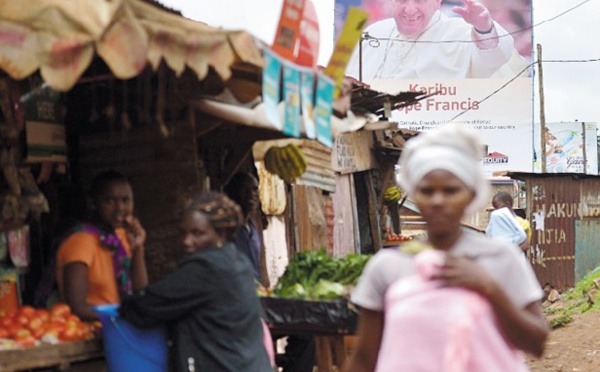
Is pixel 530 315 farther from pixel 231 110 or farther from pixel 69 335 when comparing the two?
pixel 231 110

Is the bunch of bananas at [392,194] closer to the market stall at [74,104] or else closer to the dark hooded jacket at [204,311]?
the market stall at [74,104]

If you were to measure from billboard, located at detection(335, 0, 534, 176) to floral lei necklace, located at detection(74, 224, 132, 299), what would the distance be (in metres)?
36.1

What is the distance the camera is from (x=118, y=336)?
15.3ft

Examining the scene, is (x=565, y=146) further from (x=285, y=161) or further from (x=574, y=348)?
(x=285, y=161)

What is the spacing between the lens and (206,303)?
4.39m

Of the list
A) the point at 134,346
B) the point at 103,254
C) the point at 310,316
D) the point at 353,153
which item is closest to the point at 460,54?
the point at 353,153

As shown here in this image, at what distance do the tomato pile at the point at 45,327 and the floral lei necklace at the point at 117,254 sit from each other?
1.28ft

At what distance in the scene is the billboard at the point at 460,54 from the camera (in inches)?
1633

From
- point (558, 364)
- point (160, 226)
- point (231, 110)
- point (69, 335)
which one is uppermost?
point (231, 110)

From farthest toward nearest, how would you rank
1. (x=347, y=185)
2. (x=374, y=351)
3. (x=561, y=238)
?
(x=561, y=238)
(x=347, y=185)
(x=374, y=351)

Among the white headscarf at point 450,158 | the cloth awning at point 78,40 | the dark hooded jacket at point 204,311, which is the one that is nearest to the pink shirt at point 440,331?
the white headscarf at point 450,158

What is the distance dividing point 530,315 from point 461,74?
134 feet

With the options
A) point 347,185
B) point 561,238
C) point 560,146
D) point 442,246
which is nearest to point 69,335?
point 442,246

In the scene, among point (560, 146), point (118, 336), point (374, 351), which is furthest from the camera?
point (560, 146)
